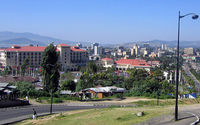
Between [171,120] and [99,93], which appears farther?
[99,93]

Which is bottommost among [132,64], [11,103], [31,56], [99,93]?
[99,93]

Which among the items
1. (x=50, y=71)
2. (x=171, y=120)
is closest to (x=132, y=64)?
(x=50, y=71)

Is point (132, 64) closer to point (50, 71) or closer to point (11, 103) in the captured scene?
point (50, 71)

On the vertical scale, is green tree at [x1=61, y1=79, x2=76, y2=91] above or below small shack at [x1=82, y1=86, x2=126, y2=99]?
above

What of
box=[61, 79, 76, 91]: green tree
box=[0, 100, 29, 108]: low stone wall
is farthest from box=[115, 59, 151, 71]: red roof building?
box=[0, 100, 29, 108]: low stone wall

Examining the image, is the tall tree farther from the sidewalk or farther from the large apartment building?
the large apartment building

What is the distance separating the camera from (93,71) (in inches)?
2544

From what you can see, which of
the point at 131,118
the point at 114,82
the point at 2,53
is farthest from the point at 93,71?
the point at 131,118

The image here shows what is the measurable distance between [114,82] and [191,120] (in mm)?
39815

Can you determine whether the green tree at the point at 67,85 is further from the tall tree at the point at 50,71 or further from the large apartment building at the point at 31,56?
the large apartment building at the point at 31,56

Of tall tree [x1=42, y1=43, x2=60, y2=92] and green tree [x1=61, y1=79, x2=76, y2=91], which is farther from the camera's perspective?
green tree [x1=61, y1=79, x2=76, y2=91]

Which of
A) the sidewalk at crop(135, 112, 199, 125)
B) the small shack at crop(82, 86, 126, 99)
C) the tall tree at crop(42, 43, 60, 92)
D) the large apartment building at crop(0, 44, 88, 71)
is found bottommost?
the small shack at crop(82, 86, 126, 99)

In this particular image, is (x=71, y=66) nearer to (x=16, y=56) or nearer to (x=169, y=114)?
(x=16, y=56)

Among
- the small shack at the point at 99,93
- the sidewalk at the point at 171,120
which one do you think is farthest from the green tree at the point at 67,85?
the sidewalk at the point at 171,120
